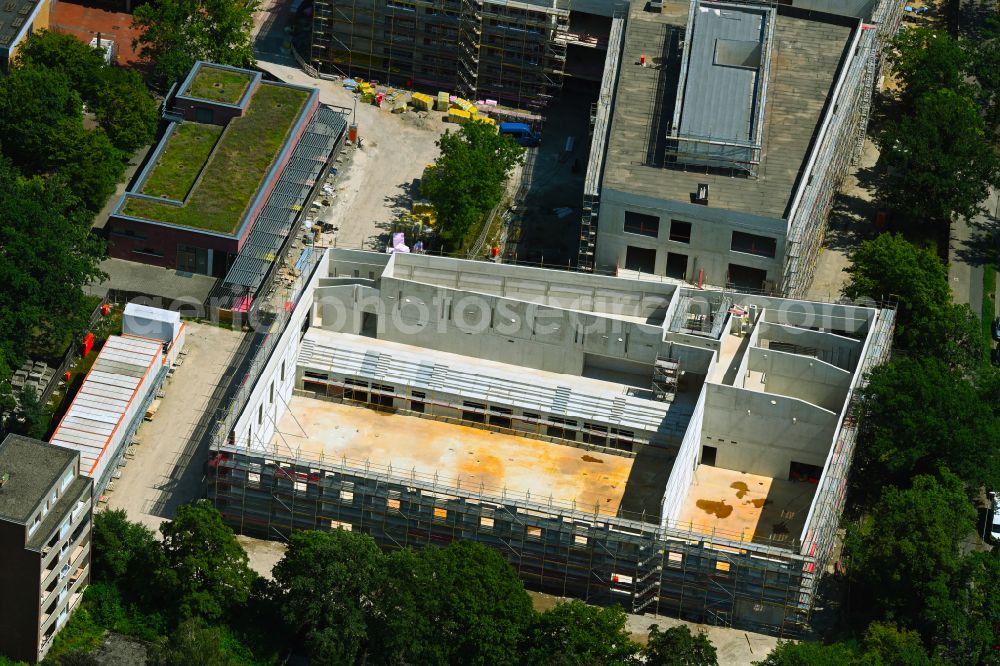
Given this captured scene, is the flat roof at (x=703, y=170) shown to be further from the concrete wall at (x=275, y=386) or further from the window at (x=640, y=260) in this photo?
the concrete wall at (x=275, y=386)

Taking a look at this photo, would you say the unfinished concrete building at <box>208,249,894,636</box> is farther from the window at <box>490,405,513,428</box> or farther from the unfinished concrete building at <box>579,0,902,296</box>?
the unfinished concrete building at <box>579,0,902,296</box>

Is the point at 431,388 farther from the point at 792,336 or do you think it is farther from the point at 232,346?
the point at 792,336

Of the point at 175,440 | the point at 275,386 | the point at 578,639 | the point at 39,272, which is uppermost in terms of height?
the point at 39,272

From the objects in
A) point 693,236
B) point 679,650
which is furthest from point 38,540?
point 693,236

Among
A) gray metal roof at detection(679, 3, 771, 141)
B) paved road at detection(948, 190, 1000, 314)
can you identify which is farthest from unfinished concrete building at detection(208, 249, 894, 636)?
paved road at detection(948, 190, 1000, 314)

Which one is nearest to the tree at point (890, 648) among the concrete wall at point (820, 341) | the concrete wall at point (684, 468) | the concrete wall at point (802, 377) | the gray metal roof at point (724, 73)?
the concrete wall at point (684, 468)

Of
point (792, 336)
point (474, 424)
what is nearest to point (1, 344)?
point (474, 424)

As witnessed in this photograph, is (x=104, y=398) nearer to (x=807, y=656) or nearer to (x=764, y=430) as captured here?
(x=764, y=430)
